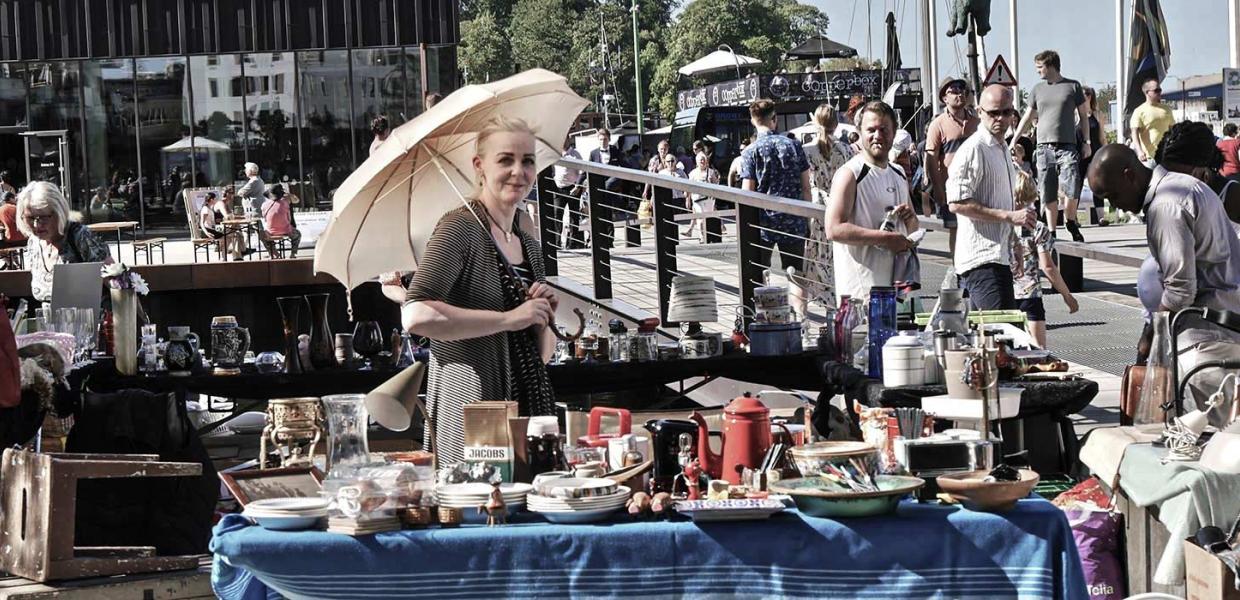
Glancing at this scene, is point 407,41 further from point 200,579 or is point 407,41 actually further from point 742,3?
point 742,3

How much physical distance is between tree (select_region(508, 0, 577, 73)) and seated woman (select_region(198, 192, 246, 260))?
243ft

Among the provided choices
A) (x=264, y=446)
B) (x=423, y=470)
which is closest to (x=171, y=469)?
(x=264, y=446)

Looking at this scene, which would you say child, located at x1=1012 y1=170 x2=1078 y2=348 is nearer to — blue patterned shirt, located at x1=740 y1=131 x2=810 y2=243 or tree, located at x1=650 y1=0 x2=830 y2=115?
blue patterned shirt, located at x1=740 y1=131 x2=810 y2=243

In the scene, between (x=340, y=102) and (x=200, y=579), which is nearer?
(x=200, y=579)

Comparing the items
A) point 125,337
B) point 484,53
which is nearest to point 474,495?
point 125,337

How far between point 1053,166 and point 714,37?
87641 mm

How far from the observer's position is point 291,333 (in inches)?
303

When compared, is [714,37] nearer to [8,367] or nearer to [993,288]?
[993,288]

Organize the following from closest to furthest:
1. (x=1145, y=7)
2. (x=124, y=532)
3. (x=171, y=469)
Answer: (x=171, y=469), (x=124, y=532), (x=1145, y=7)

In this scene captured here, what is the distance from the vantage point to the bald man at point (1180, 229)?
605 centimetres

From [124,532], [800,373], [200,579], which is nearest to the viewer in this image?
[200,579]

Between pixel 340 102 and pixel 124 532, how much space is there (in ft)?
81.2

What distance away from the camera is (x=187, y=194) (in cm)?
2275

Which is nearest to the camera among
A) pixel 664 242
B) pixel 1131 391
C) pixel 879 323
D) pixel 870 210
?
pixel 1131 391
